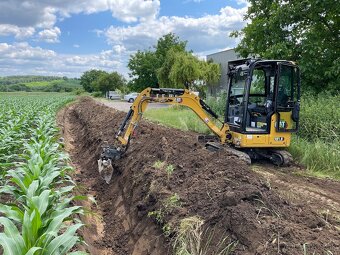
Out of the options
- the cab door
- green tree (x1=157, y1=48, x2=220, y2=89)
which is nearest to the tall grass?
the cab door

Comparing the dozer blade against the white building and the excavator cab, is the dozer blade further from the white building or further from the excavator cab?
the white building

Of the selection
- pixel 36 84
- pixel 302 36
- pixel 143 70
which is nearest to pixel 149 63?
pixel 143 70

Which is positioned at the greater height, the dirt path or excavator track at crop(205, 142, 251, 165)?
excavator track at crop(205, 142, 251, 165)

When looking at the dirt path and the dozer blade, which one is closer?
the dirt path

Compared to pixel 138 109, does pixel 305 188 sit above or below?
below

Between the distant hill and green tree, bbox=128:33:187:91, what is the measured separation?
173 ft

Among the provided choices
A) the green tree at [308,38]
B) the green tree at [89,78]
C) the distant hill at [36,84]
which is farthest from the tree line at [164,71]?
the green tree at [308,38]

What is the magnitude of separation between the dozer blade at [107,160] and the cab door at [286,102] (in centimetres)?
373

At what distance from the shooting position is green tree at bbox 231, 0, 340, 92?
41.5ft

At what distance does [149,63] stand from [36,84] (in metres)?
75.7

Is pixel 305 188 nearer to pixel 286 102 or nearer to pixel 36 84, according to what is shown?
pixel 286 102

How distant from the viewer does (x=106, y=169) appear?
7730 millimetres

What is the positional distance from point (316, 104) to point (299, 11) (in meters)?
4.66

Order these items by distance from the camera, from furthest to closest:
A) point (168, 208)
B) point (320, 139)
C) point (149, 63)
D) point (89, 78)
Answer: point (89, 78) → point (149, 63) → point (320, 139) → point (168, 208)
